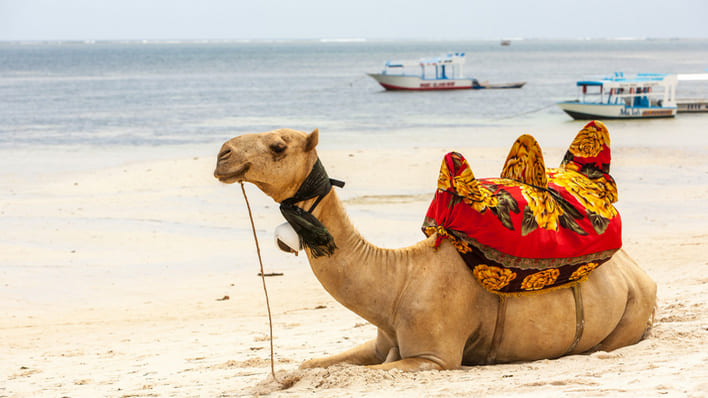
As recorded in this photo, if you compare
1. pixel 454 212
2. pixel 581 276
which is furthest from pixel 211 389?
pixel 581 276

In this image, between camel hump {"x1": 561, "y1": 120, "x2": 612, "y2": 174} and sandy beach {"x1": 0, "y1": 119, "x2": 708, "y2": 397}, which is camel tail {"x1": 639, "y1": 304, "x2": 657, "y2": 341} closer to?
sandy beach {"x1": 0, "y1": 119, "x2": 708, "y2": 397}

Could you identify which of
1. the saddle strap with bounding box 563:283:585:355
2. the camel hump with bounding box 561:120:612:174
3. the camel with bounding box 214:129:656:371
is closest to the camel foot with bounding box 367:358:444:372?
the camel with bounding box 214:129:656:371

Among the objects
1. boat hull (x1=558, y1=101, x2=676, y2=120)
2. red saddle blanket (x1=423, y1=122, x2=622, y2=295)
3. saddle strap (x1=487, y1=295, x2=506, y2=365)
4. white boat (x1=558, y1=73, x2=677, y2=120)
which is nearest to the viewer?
red saddle blanket (x1=423, y1=122, x2=622, y2=295)

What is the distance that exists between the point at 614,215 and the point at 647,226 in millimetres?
9041

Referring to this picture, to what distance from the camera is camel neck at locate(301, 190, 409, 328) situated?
196 inches

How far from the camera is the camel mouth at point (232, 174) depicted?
450 cm

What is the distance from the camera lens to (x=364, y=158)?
25.4 meters

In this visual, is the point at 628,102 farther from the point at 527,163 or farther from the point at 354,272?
the point at 354,272

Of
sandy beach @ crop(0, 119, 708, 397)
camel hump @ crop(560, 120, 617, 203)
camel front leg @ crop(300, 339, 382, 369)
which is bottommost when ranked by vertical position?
sandy beach @ crop(0, 119, 708, 397)

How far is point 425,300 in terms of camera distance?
4.97 m

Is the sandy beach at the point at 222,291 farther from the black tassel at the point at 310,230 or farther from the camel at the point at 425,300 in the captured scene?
the black tassel at the point at 310,230

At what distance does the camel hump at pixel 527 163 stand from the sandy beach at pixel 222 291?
3.85 feet

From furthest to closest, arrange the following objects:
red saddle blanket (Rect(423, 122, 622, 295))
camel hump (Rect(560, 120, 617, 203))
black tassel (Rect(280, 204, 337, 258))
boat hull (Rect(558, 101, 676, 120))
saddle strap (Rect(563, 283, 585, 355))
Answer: boat hull (Rect(558, 101, 676, 120)), camel hump (Rect(560, 120, 617, 203)), saddle strap (Rect(563, 283, 585, 355)), red saddle blanket (Rect(423, 122, 622, 295)), black tassel (Rect(280, 204, 337, 258))

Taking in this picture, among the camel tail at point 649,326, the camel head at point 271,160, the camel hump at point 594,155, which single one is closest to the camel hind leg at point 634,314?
the camel tail at point 649,326
